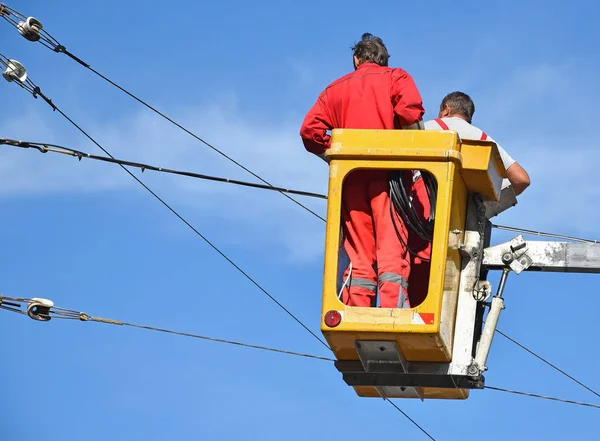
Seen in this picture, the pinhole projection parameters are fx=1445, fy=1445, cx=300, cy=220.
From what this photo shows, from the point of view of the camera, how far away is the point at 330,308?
8344 millimetres

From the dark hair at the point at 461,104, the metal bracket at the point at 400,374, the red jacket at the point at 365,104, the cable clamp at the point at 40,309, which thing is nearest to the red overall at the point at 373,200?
the red jacket at the point at 365,104

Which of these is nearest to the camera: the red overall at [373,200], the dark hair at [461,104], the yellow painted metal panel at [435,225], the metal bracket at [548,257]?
the yellow painted metal panel at [435,225]

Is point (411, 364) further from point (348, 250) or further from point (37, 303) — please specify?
point (37, 303)

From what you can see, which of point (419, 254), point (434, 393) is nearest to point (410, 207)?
point (419, 254)

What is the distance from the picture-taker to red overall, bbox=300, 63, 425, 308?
860 centimetres

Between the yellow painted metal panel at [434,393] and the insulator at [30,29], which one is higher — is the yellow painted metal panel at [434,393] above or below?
below

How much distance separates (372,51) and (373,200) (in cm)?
103

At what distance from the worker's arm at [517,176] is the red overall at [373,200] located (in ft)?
2.58

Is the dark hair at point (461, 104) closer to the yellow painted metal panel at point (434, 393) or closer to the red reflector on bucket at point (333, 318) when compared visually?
the yellow painted metal panel at point (434, 393)

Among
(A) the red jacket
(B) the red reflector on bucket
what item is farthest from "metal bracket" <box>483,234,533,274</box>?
(B) the red reflector on bucket

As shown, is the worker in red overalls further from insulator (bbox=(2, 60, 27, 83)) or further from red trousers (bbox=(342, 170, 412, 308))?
insulator (bbox=(2, 60, 27, 83))

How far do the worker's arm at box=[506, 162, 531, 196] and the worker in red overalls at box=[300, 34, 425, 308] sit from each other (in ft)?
2.51

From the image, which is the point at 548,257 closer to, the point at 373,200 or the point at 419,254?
the point at 419,254

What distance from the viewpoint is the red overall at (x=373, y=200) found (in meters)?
8.60
